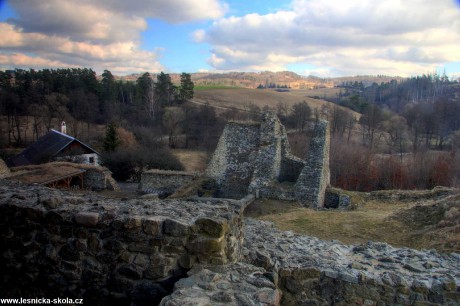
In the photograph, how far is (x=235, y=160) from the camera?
16750mm

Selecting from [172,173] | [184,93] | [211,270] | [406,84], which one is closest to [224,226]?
[211,270]

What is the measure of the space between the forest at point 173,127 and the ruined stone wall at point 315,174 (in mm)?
15075

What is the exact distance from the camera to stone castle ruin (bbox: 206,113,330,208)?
14414mm

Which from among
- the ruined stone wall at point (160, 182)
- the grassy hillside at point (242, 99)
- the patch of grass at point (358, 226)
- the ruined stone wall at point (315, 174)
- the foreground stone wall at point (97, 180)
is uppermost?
the grassy hillside at point (242, 99)

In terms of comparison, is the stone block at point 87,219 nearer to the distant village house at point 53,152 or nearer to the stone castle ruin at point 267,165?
the stone castle ruin at point 267,165

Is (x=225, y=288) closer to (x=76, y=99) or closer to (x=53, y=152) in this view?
(x=53, y=152)

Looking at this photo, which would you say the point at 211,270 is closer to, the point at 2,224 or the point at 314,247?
the point at 2,224

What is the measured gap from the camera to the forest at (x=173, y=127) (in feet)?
95.2

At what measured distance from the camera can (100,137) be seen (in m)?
39.2

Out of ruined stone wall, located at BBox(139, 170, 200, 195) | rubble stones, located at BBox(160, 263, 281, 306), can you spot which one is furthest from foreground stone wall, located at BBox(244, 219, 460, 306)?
ruined stone wall, located at BBox(139, 170, 200, 195)

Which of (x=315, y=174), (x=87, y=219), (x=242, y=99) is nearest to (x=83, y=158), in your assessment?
(x=315, y=174)

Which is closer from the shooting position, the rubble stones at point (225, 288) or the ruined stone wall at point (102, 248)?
the rubble stones at point (225, 288)

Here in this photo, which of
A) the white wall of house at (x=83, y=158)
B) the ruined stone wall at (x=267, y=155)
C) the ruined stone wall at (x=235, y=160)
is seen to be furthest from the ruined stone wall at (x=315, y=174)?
the white wall of house at (x=83, y=158)

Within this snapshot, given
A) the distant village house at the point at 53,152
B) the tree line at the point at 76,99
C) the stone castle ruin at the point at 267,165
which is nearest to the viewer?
the stone castle ruin at the point at 267,165
